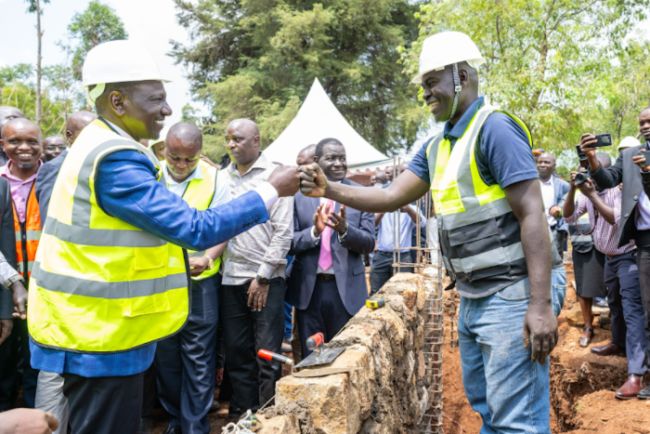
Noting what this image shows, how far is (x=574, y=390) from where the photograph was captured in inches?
252

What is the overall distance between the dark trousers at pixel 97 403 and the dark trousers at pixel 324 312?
2441 mm

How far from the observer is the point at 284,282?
4551 millimetres

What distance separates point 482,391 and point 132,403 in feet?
5.28

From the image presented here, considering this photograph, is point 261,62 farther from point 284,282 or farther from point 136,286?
point 136,286

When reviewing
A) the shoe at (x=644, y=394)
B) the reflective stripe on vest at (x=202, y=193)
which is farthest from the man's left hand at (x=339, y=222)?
the shoe at (x=644, y=394)

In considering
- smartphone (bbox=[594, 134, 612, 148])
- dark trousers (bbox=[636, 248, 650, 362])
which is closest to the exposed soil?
dark trousers (bbox=[636, 248, 650, 362])

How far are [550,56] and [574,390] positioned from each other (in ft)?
25.1

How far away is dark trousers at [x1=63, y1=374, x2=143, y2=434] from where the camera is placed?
2217 millimetres

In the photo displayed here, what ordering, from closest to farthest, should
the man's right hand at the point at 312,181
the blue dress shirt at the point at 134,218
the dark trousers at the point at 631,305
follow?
the blue dress shirt at the point at 134,218
the man's right hand at the point at 312,181
the dark trousers at the point at 631,305

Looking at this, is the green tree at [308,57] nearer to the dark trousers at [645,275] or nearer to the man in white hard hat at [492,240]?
the dark trousers at [645,275]

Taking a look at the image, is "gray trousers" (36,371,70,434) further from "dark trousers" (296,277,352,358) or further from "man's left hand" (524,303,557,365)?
"man's left hand" (524,303,557,365)

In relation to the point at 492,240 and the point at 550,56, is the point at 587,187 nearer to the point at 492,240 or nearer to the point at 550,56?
the point at 492,240

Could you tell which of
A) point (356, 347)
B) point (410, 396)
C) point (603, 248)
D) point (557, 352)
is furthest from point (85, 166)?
point (557, 352)

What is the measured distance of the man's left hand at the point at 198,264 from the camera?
3928mm
